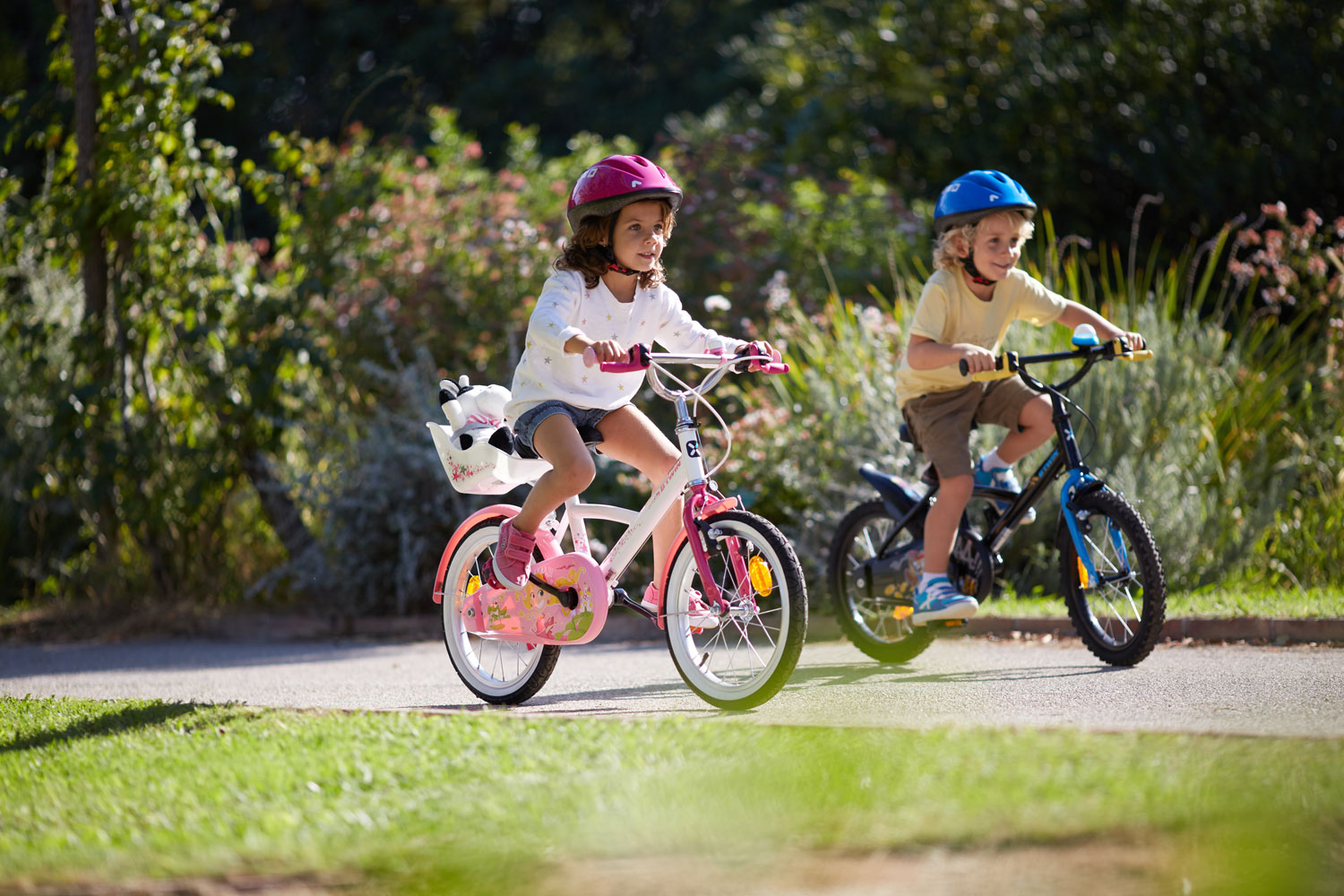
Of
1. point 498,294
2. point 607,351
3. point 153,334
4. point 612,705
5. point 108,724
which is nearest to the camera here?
point 607,351

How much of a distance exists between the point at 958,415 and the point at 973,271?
1.92ft

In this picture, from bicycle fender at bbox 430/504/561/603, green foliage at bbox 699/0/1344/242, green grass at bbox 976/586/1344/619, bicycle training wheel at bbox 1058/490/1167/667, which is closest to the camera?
bicycle fender at bbox 430/504/561/603

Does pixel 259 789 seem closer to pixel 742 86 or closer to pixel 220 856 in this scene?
pixel 220 856

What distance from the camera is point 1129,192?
13.3 m

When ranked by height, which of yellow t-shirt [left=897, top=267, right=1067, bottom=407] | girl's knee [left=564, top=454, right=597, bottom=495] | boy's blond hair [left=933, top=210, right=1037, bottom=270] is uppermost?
boy's blond hair [left=933, top=210, right=1037, bottom=270]

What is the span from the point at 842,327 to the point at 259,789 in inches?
237

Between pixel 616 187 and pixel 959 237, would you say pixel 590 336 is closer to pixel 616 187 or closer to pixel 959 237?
pixel 616 187

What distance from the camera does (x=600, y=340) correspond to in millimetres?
4949

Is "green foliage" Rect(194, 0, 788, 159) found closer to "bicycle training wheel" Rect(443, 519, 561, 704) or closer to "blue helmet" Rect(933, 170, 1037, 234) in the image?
"blue helmet" Rect(933, 170, 1037, 234)

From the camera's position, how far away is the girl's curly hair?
496 cm

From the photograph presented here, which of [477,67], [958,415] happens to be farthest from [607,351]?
[477,67]

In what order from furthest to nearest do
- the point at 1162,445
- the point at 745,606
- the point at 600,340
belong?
the point at 1162,445
the point at 600,340
the point at 745,606

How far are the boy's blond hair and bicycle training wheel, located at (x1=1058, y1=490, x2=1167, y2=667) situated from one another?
109 centimetres

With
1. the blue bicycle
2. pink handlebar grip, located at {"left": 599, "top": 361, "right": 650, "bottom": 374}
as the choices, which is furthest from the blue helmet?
pink handlebar grip, located at {"left": 599, "top": 361, "right": 650, "bottom": 374}
